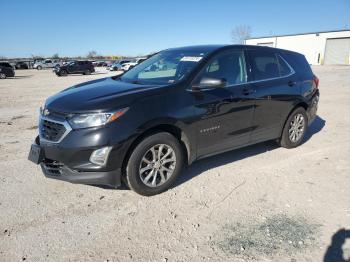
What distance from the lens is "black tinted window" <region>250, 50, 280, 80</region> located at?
5070 millimetres

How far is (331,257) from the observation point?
2859mm

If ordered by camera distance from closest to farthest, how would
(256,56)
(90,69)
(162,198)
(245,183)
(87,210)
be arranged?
(87,210), (162,198), (245,183), (256,56), (90,69)

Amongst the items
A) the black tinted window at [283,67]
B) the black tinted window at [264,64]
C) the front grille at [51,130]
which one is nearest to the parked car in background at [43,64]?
the black tinted window at [283,67]

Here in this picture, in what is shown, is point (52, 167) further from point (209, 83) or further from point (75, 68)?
point (75, 68)

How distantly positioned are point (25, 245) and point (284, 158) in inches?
158

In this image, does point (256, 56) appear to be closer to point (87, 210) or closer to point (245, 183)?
point (245, 183)

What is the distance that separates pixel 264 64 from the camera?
17.3 ft

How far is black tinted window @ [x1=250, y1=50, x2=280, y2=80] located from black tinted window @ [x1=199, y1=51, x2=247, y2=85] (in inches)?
10.0

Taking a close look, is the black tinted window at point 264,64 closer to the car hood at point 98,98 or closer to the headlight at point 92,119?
the car hood at point 98,98

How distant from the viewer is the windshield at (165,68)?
4410 mm

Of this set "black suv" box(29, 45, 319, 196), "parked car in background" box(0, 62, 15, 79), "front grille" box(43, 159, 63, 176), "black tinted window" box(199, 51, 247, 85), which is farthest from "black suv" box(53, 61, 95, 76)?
"front grille" box(43, 159, 63, 176)

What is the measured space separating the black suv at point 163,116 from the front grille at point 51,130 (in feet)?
0.04

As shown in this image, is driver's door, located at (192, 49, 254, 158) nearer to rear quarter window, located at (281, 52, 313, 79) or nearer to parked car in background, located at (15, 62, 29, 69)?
rear quarter window, located at (281, 52, 313, 79)

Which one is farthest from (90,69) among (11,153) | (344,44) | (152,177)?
(344,44)
